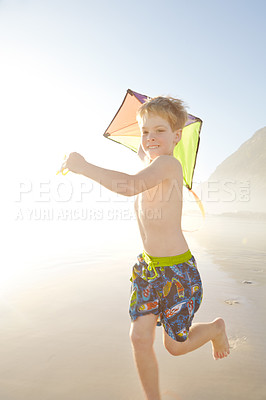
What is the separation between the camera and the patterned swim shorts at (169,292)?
1.88m

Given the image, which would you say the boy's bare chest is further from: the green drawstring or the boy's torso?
the green drawstring

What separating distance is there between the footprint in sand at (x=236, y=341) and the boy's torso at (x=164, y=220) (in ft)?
3.14

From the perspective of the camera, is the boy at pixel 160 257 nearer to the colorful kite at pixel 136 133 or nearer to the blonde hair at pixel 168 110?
the blonde hair at pixel 168 110

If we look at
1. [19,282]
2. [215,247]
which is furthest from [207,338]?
[215,247]

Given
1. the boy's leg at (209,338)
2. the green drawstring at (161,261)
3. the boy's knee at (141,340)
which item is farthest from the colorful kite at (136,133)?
the boy's knee at (141,340)

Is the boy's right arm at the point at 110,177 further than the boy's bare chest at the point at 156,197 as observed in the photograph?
No

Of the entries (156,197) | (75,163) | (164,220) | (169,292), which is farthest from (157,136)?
(169,292)

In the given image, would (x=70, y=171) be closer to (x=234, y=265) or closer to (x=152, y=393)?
(x=152, y=393)

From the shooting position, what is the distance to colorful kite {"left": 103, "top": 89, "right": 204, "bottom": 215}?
289 cm

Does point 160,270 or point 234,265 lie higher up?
point 160,270

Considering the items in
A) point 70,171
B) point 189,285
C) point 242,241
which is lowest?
point 242,241

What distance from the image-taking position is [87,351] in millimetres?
2301

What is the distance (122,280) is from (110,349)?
173 centimetres

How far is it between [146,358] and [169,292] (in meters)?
Answer: 0.39
